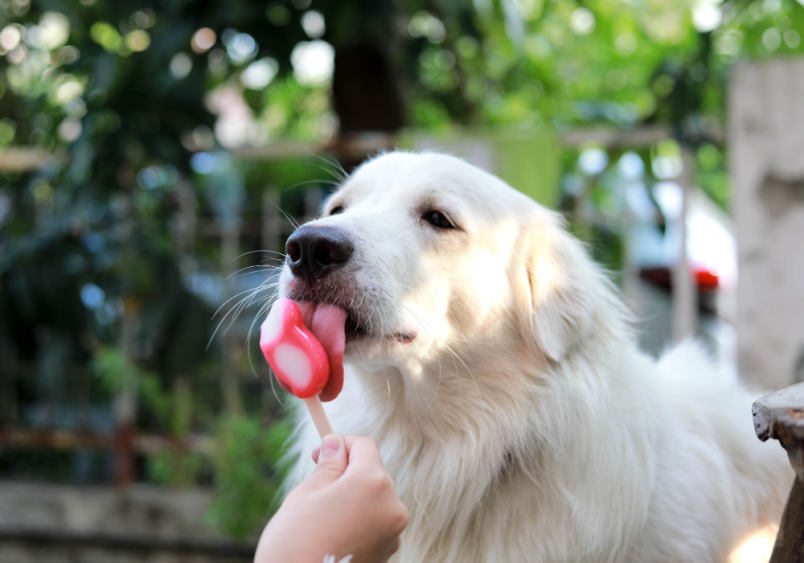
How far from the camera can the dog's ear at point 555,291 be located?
172 centimetres

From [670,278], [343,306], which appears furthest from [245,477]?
[670,278]

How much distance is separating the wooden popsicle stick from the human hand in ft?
0.45

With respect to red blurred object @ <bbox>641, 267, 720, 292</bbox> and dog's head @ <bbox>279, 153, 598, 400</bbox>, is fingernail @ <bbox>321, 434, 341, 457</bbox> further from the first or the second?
red blurred object @ <bbox>641, 267, 720, 292</bbox>

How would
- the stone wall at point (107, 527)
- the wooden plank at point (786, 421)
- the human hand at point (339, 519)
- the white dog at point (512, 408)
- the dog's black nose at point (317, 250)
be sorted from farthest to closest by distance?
the stone wall at point (107, 527), the white dog at point (512, 408), the dog's black nose at point (317, 250), the human hand at point (339, 519), the wooden plank at point (786, 421)

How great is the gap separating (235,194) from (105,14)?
4.01 ft

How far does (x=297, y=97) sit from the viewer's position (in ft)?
22.3

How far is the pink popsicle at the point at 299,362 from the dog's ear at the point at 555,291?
69cm

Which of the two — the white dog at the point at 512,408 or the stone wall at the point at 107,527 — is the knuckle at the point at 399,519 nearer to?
the white dog at the point at 512,408

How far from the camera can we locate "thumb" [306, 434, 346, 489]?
1075mm

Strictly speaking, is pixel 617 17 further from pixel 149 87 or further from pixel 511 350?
pixel 511 350

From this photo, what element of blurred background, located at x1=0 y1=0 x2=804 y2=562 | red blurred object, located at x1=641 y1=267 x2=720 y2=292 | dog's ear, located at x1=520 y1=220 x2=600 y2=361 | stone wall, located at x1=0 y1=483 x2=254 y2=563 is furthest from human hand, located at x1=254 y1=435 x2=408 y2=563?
red blurred object, located at x1=641 y1=267 x2=720 y2=292

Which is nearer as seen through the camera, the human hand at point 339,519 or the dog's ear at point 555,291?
the human hand at point 339,519

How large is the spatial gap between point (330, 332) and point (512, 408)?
60 cm

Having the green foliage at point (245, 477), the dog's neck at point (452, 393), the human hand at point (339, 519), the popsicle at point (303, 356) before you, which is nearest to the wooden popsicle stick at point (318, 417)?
the popsicle at point (303, 356)
